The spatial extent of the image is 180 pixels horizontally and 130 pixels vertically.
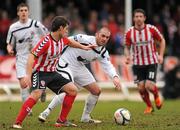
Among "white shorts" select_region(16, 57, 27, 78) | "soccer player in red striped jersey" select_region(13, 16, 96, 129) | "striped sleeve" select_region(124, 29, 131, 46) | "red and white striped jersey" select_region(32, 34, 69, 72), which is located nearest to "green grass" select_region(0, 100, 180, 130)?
"soccer player in red striped jersey" select_region(13, 16, 96, 129)

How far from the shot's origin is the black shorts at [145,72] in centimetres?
1719

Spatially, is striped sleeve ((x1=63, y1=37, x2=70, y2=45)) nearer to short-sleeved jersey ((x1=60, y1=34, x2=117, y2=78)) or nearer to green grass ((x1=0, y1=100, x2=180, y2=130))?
short-sleeved jersey ((x1=60, y1=34, x2=117, y2=78))

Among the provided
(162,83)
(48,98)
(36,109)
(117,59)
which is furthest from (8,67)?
(36,109)

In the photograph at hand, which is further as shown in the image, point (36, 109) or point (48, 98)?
point (48, 98)

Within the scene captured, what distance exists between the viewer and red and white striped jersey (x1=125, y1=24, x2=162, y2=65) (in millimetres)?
17109

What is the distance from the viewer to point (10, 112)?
1689cm

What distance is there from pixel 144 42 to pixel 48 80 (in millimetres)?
4636

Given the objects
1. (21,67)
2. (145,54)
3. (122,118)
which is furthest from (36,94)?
(145,54)

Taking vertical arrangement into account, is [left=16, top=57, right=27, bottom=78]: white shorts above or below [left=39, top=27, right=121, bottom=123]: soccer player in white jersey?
below

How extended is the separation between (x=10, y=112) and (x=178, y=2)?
15850 millimetres

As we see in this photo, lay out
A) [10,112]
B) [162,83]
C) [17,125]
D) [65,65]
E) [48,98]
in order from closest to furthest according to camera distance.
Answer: [17,125] < [65,65] < [10,112] < [48,98] < [162,83]

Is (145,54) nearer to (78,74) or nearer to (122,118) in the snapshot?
(78,74)

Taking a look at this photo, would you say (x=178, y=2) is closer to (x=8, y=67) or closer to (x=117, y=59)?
(x=117, y=59)

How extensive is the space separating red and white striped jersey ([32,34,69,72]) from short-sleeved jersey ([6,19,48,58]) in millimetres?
3503
